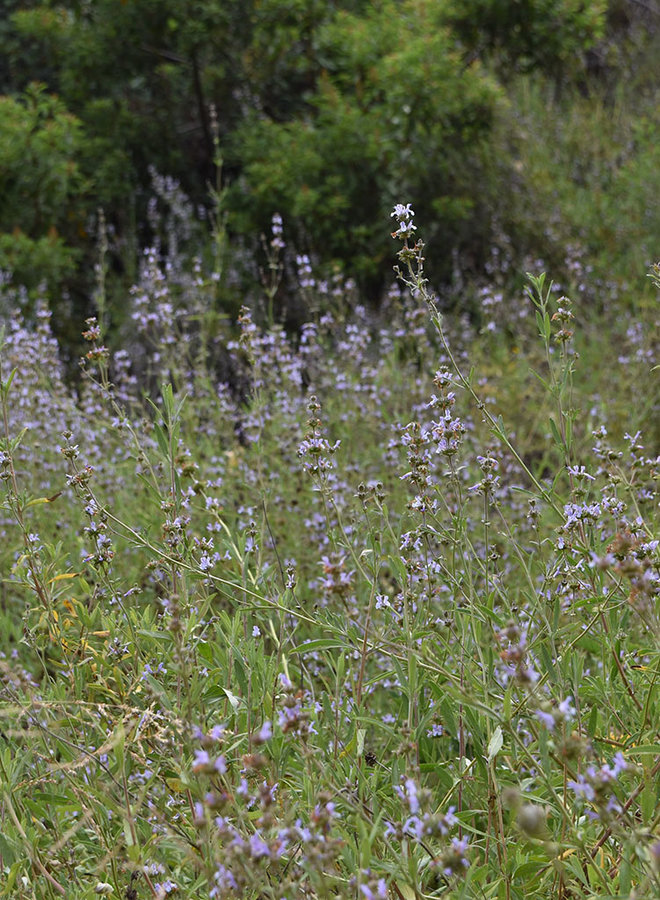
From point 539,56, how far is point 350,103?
6.58 feet

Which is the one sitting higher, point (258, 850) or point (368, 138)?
point (258, 850)

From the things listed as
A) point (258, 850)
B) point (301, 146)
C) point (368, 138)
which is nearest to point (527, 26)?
point (368, 138)

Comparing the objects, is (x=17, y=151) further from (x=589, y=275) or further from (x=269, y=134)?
(x=589, y=275)

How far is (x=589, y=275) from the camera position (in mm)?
6820

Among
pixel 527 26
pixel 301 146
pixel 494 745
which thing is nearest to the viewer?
pixel 494 745

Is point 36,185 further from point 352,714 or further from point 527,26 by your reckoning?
point 352,714

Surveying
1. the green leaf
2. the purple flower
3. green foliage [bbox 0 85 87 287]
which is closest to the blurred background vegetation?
green foliage [bbox 0 85 87 287]

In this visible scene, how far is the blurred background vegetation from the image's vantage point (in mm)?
6602

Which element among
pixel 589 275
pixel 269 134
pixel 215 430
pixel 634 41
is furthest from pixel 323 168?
pixel 634 41

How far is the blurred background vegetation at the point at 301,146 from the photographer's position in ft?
21.7

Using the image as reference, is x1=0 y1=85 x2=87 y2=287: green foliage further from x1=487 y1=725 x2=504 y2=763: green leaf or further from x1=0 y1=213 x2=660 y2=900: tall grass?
x1=487 y1=725 x2=504 y2=763: green leaf

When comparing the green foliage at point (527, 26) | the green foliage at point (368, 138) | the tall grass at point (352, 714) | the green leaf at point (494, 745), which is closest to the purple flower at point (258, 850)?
the tall grass at point (352, 714)

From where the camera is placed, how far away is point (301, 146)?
22.0ft

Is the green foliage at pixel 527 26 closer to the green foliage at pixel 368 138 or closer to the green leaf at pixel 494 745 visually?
the green foliage at pixel 368 138
